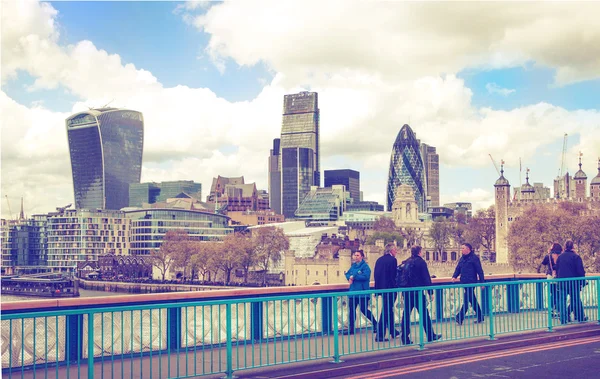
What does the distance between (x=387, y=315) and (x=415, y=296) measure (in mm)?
684

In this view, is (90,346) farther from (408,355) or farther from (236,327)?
(408,355)

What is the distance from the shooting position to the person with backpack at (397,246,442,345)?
15.0 metres

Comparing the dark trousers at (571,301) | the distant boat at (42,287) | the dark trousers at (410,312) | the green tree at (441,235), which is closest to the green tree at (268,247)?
the green tree at (441,235)

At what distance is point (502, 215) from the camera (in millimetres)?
143750

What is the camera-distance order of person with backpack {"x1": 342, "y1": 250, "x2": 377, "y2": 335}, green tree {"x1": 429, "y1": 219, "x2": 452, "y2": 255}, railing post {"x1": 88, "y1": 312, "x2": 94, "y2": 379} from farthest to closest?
green tree {"x1": 429, "y1": 219, "x2": 452, "y2": 255}
person with backpack {"x1": 342, "y1": 250, "x2": 377, "y2": 335}
railing post {"x1": 88, "y1": 312, "x2": 94, "y2": 379}

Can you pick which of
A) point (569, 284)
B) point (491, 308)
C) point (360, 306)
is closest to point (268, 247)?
point (569, 284)

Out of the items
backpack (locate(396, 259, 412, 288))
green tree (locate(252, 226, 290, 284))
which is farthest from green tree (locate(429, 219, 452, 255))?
backpack (locate(396, 259, 412, 288))

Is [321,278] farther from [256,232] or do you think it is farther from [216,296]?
[216,296]

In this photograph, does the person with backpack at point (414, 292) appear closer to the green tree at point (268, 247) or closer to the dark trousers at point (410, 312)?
the dark trousers at point (410, 312)

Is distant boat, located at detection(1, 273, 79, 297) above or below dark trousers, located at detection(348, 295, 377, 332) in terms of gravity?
below

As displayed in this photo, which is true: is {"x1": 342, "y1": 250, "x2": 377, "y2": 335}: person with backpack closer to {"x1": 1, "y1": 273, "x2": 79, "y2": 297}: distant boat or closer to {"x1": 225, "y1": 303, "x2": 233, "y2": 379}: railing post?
{"x1": 225, "y1": 303, "x2": 233, "y2": 379}: railing post

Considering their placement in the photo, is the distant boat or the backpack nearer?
the backpack

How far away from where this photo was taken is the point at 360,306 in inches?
571

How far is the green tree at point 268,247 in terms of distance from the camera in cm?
16188
